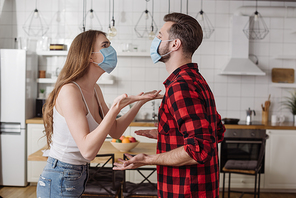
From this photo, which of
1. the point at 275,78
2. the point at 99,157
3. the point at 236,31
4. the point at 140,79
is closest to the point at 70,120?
the point at 99,157

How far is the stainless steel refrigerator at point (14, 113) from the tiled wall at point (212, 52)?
651 mm

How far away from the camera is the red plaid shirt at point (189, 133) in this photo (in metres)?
1.08

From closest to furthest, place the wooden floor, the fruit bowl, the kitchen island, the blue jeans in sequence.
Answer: the blue jeans, the fruit bowl, the wooden floor, the kitchen island

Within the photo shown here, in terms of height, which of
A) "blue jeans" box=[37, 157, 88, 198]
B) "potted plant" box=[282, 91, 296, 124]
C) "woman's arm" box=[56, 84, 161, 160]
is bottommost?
"blue jeans" box=[37, 157, 88, 198]

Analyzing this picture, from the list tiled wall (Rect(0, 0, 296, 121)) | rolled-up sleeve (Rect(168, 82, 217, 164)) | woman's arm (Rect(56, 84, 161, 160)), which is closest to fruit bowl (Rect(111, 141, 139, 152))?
woman's arm (Rect(56, 84, 161, 160))

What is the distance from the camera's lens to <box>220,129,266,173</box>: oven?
3.69 m

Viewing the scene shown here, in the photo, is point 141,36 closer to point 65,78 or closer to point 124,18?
point 124,18

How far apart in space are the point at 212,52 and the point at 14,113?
2940 millimetres

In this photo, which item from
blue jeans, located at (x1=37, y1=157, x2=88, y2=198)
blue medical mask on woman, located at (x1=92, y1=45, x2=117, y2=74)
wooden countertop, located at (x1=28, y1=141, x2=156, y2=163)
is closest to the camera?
blue jeans, located at (x1=37, y1=157, x2=88, y2=198)

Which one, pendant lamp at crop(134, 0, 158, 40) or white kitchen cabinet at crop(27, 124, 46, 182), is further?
pendant lamp at crop(134, 0, 158, 40)

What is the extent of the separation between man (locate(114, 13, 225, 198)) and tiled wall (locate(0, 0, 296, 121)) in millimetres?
3001

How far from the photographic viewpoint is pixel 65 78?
4.88ft

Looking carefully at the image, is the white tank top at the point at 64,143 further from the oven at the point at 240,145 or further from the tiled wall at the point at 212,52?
the tiled wall at the point at 212,52

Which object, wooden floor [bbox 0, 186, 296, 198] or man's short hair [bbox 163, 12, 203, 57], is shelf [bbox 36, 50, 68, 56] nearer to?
wooden floor [bbox 0, 186, 296, 198]
